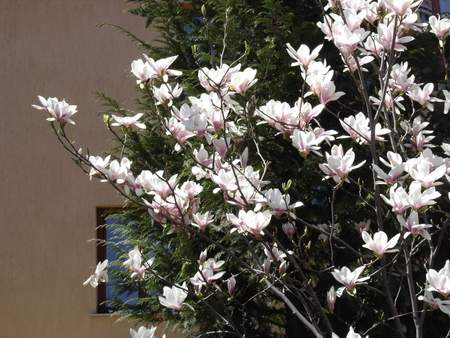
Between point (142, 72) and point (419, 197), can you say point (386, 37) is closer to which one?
point (419, 197)

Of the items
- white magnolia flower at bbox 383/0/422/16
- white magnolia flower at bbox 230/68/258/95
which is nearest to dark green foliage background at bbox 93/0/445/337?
white magnolia flower at bbox 230/68/258/95

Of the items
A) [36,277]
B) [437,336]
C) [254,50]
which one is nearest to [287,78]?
[254,50]

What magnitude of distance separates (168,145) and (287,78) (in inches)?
32.8

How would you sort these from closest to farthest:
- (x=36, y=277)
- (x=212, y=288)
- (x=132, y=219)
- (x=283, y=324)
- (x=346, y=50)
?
1. (x=346, y=50)
2. (x=212, y=288)
3. (x=283, y=324)
4. (x=132, y=219)
5. (x=36, y=277)

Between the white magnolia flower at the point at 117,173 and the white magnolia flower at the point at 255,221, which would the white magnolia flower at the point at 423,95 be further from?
the white magnolia flower at the point at 117,173

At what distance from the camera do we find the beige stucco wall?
334 inches

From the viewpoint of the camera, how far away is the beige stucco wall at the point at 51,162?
849 cm

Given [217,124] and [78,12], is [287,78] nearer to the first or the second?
[217,124]

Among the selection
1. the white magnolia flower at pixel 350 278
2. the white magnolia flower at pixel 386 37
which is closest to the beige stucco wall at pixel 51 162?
the white magnolia flower at pixel 350 278

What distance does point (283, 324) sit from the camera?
4.96m

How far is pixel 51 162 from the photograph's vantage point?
8883mm

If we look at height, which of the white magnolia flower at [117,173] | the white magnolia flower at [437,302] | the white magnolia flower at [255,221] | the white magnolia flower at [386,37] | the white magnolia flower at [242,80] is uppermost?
the white magnolia flower at [386,37]

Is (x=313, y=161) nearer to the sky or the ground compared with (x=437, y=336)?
nearer to the sky

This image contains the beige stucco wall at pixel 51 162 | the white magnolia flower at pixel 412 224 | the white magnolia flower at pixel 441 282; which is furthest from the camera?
the beige stucco wall at pixel 51 162
